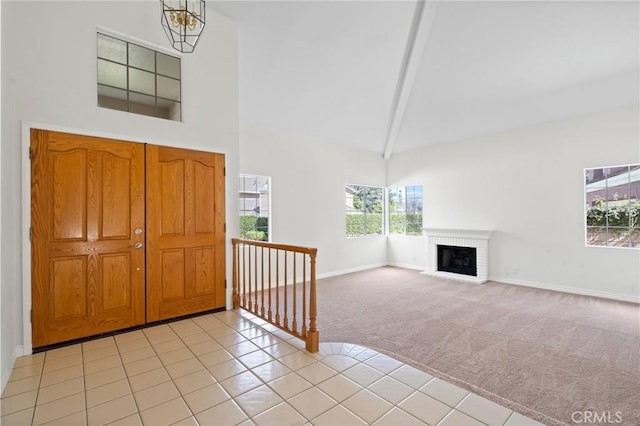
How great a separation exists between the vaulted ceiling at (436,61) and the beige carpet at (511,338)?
3337 millimetres

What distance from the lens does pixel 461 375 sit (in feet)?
8.34

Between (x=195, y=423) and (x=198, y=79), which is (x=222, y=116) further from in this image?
(x=195, y=423)

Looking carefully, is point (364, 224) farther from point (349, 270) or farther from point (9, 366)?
point (9, 366)

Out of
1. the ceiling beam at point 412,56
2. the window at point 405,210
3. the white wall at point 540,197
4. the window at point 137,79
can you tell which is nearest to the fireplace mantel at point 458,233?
the white wall at point 540,197

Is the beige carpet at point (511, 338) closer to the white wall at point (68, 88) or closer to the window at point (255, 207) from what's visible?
the window at point (255, 207)

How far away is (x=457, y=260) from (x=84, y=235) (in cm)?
677

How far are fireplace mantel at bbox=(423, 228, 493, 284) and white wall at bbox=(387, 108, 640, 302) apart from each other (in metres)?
0.19

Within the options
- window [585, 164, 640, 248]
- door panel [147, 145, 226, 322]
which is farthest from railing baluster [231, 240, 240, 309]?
window [585, 164, 640, 248]

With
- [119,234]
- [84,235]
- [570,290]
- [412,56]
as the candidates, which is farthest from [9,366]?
[570,290]

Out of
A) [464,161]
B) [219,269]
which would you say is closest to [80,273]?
[219,269]

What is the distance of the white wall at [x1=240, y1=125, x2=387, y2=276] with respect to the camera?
557cm

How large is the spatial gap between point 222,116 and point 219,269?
2.02 metres

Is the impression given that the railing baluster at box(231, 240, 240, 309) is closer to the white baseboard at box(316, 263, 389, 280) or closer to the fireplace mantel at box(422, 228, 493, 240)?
the white baseboard at box(316, 263, 389, 280)

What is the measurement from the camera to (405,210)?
778 cm
